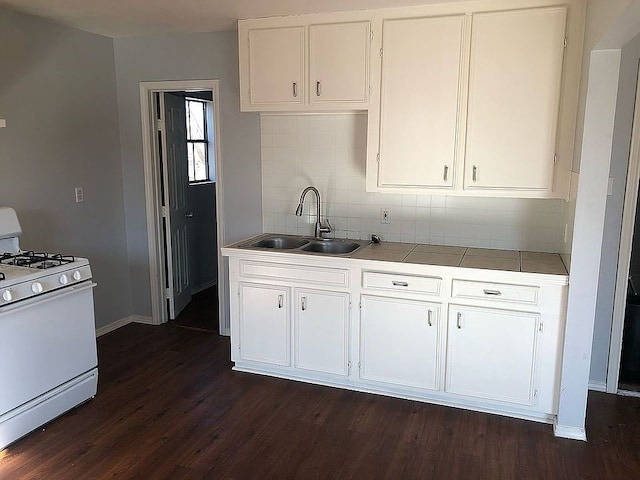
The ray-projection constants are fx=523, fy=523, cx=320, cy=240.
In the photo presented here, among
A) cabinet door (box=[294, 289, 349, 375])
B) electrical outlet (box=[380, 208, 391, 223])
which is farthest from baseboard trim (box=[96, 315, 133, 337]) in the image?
electrical outlet (box=[380, 208, 391, 223])

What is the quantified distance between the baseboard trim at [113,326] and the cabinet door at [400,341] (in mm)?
2299

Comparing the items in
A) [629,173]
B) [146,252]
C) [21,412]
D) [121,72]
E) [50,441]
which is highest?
[121,72]

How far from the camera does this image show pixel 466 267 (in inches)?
117

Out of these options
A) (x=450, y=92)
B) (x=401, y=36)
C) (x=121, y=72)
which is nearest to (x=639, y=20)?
(x=450, y=92)

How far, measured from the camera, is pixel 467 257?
3.24 metres

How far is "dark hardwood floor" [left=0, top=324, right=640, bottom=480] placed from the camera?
2.54 m

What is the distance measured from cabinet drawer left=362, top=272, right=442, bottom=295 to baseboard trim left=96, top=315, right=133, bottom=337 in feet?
7.84

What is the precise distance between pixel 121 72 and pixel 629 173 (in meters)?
3.76

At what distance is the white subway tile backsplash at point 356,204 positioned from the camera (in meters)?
3.41

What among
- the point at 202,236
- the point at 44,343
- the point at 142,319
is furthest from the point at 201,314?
the point at 44,343

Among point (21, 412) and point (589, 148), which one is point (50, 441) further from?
point (589, 148)

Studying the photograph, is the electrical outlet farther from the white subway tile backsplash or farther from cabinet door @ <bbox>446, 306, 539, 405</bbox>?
cabinet door @ <bbox>446, 306, 539, 405</bbox>

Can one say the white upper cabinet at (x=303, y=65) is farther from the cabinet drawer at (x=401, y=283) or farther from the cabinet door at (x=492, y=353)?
the cabinet door at (x=492, y=353)

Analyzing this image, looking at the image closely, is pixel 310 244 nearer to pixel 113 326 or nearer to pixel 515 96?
pixel 515 96
